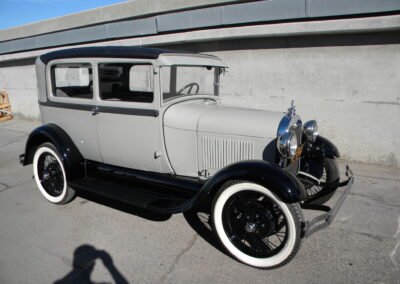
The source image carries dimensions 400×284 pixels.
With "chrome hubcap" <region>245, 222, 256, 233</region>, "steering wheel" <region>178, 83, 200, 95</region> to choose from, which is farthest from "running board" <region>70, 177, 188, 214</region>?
"steering wheel" <region>178, 83, 200, 95</region>

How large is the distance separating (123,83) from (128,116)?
48 centimetres

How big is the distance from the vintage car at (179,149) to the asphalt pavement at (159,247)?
0.23 meters

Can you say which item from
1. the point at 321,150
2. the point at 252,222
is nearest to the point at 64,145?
the point at 252,222

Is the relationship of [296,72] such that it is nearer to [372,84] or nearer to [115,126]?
[372,84]

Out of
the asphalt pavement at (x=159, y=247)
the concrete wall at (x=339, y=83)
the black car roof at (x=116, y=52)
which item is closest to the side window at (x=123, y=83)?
the black car roof at (x=116, y=52)

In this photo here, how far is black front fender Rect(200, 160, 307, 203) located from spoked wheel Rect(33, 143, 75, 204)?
6.70 feet

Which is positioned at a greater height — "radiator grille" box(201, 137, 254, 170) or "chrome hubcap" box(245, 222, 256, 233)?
"radiator grille" box(201, 137, 254, 170)

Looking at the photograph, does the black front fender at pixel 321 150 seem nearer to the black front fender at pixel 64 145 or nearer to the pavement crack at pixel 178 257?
the pavement crack at pixel 178 257

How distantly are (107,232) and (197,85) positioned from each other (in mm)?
1832

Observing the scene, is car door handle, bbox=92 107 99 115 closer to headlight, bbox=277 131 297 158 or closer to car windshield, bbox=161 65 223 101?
car windshield, bbox=161 65 223 101

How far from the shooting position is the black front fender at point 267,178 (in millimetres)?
2322

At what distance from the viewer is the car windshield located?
3176 millimetres

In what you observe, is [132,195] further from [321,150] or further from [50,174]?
[321,150]

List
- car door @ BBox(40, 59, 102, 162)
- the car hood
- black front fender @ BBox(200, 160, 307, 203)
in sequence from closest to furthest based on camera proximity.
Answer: black front fender @ BBox(200, 160, 307, 203), the car hood, car door @ BBox(40, 59, 102, 162)
